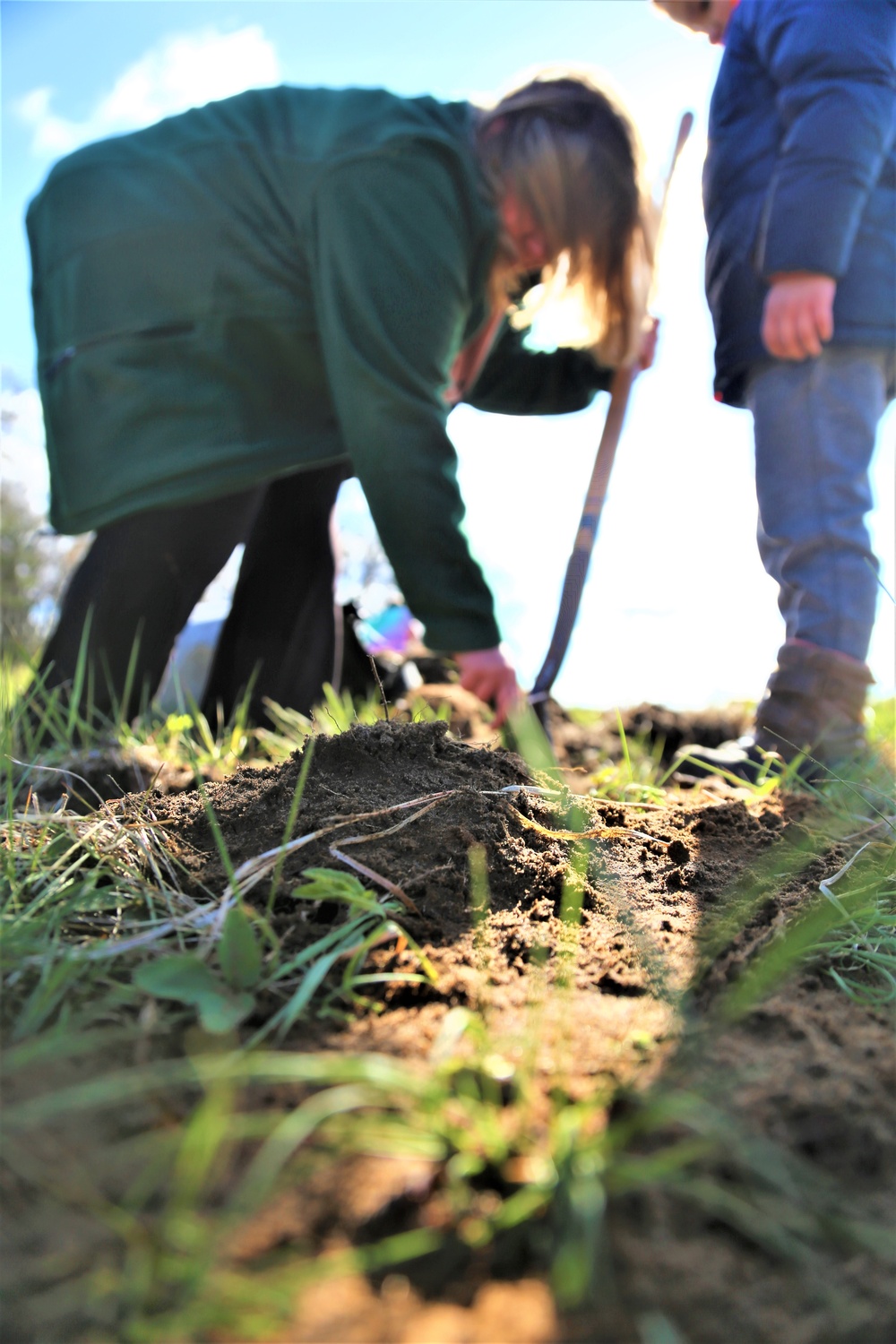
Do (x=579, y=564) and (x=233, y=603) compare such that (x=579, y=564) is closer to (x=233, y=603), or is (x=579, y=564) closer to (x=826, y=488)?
(x=826, y=488)

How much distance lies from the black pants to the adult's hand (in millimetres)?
596

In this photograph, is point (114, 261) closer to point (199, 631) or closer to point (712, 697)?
point (199, 631)

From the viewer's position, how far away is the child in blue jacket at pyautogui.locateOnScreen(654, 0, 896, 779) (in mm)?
1852

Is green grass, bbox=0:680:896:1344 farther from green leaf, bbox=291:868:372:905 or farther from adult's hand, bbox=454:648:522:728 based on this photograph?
adult's hand, bbox=454:648:522:728

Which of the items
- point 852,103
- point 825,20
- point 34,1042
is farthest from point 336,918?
point 825,20

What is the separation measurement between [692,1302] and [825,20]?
8.03 feet

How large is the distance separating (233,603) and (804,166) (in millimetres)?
1796

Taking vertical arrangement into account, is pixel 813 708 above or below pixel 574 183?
below

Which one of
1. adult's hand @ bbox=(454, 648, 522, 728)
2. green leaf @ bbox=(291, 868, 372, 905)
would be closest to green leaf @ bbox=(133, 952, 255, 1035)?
green leaf @ bbox=(291, 868, 372, 905)

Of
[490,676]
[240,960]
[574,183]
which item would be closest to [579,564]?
[490,676]

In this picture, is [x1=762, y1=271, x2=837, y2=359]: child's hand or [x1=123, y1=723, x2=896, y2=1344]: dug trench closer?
[x1=123, y1=723, x2=896, y2=1344]: dug trench

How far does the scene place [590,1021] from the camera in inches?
24.6

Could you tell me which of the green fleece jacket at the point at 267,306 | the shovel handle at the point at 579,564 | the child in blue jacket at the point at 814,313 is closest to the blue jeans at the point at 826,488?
the child in blue jacket at the point at 814,313

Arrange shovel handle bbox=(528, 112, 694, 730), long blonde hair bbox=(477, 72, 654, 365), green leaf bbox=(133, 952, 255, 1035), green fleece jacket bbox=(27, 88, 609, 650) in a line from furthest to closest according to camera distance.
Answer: shovel handle bbox=(528, 112, 694, 730) → long blonde hair bbox=(477, 72, 654, 365) → green fleece jacket bbox=(27, 88, 609, 650) → green leaf bbox=(133, 952, 255, 1035)
